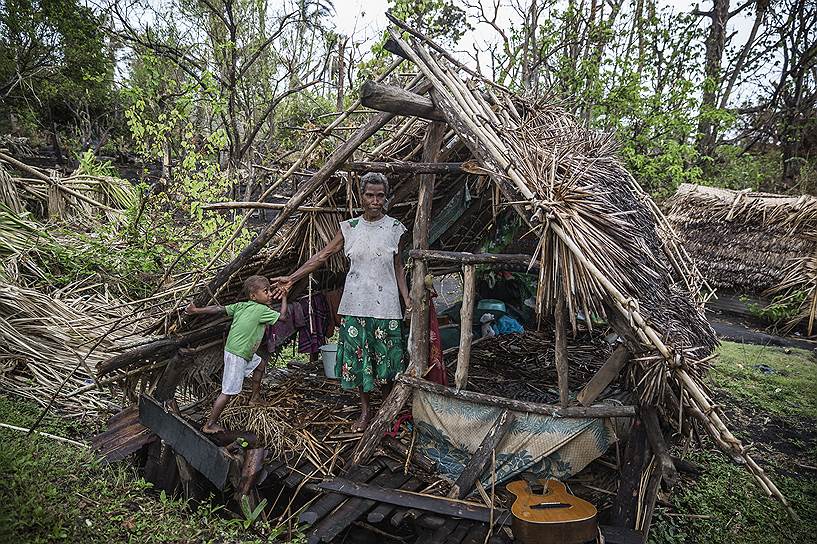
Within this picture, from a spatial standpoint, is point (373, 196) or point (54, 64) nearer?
point (373, 196)

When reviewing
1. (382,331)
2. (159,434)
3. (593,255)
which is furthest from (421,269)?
(159,434)

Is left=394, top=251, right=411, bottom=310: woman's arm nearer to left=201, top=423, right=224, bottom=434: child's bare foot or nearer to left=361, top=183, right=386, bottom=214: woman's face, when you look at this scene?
left=361, top=183, right=386, bottom=214: woman's face

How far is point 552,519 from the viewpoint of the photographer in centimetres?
301

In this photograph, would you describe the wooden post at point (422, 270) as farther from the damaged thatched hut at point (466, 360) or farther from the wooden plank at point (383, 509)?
the wooden plank at point (383, 509)

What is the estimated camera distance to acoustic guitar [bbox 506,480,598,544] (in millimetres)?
2988

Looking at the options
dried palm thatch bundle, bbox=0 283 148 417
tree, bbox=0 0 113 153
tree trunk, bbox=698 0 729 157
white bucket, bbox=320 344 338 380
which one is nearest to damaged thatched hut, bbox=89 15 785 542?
white bucket, bbox=320 344 338 380

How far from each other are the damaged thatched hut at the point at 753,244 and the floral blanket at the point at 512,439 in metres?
8.85

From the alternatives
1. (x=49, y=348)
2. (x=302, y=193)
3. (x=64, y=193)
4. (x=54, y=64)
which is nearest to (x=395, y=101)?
(x=302, y=193)

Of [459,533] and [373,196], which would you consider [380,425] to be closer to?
[459,533]

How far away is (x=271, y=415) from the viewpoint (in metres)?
4.48

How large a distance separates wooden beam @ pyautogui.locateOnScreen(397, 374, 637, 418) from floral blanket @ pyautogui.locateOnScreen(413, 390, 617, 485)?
0.15 feet

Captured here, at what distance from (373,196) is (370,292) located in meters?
0.76

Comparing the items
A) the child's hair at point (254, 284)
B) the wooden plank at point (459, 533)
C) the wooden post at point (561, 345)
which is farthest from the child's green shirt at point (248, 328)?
the wooden post at point (561, 345)

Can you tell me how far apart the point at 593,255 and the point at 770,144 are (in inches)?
697
